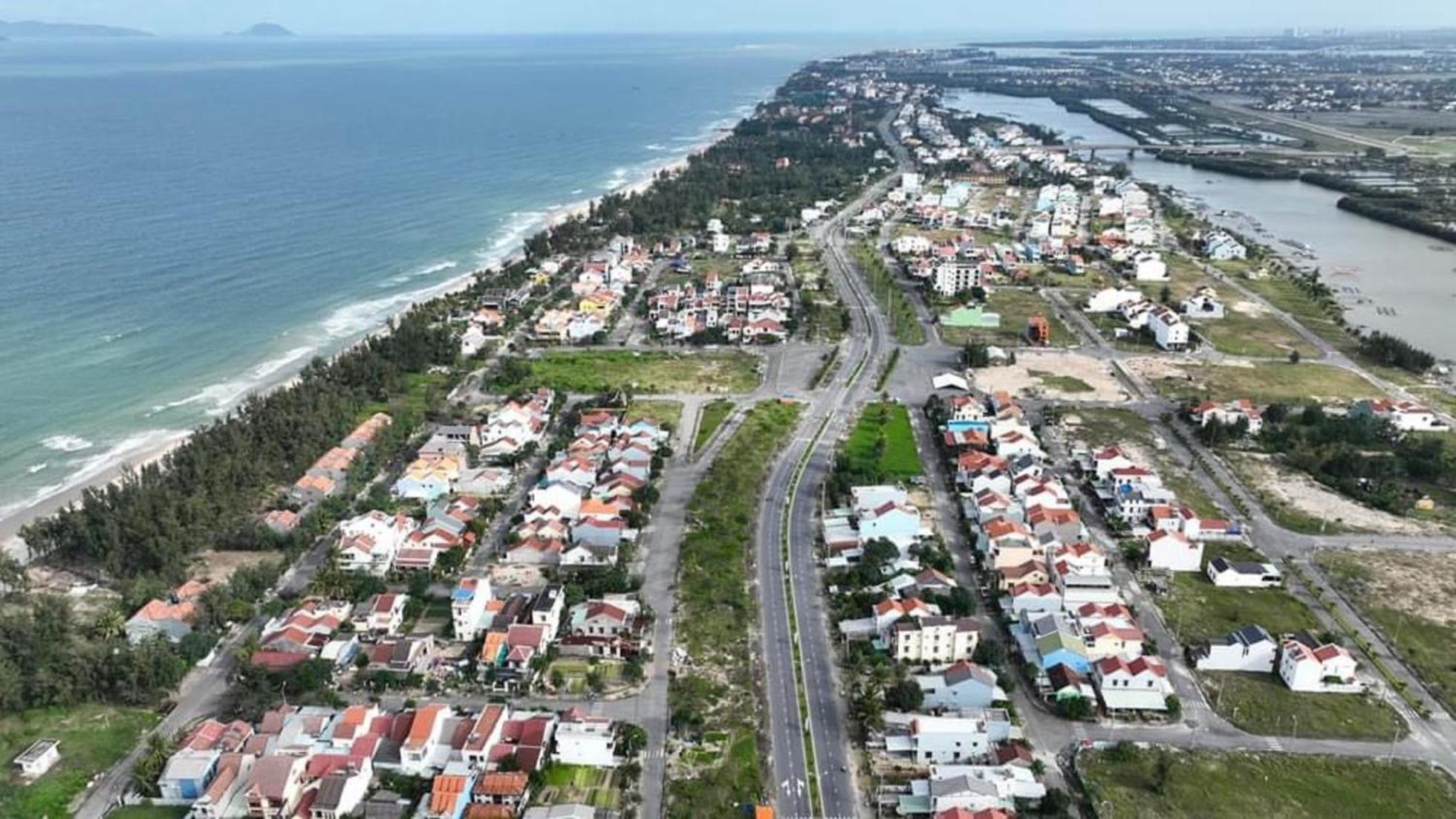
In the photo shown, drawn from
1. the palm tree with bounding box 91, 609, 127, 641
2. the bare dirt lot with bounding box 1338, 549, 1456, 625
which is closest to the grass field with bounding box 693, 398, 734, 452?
the palm tree with bounding box 91, 609, 127, 641

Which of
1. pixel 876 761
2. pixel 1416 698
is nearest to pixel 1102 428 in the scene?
pixel 1416 698

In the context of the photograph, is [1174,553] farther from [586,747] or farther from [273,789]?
[273,789]

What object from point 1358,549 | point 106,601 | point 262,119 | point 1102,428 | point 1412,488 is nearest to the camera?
point 106,601

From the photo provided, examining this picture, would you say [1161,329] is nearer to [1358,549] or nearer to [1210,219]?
[1358,549]

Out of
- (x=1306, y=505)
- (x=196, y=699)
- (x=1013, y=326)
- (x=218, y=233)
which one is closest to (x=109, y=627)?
(x=196, y=699)

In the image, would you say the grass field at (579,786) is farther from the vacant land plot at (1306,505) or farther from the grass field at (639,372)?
the grass field at (639,372)
